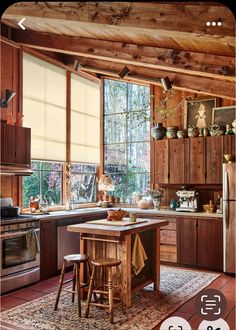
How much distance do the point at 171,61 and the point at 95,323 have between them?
3135 mm

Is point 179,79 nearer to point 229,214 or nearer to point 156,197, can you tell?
point 156,197

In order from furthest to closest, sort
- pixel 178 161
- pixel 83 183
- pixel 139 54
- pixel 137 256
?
pixel 83 183, pixel 178 161, pixel 139 54, pixel 137 256

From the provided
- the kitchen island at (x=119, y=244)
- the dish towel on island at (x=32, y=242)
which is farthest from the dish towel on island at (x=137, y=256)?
the dish towel on island at (x=32, y=242)

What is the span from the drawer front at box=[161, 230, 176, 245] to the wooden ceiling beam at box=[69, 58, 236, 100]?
2.24 m

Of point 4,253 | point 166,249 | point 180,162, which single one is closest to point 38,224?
point 4,253

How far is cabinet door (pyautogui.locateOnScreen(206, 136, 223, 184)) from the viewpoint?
17.6 ft

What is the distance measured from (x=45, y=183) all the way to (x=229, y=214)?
2900mm

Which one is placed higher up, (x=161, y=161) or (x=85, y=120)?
(x=85, y=120)

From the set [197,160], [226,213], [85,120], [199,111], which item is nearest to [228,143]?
[197,160]

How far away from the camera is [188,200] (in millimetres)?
5637

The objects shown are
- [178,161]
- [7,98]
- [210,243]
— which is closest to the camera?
[7,98]

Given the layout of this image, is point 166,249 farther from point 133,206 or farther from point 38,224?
point 38,224

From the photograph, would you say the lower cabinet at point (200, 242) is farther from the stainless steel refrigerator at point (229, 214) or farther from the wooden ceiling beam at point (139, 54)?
the wooden ceiling beam at point (139, 54)

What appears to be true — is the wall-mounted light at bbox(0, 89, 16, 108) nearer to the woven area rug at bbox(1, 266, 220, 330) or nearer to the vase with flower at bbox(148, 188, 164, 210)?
the woven area rug at bbox(1, 266, 220, 330)
